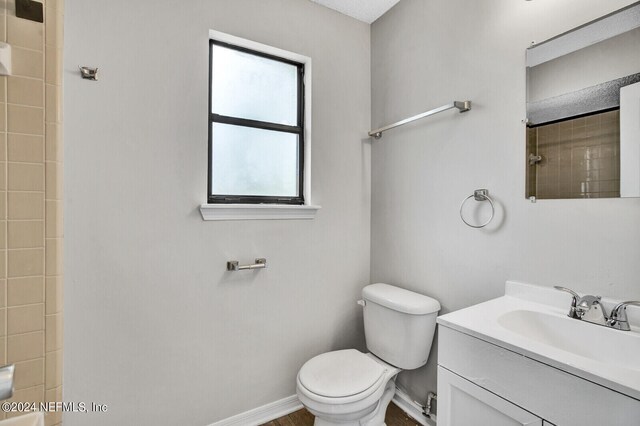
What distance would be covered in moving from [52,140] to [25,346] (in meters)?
0.53

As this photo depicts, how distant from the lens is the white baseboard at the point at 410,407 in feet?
5.22

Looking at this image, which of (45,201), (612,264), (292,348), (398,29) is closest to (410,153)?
(398,29)

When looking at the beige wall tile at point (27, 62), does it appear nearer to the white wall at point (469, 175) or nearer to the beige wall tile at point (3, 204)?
the beige wall tile at point (3, 204)

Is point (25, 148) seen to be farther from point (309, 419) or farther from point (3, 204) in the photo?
point (309, 419)

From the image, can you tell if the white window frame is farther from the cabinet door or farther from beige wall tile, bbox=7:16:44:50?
the cabinet door

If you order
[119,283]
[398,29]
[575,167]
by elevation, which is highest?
[398,29]

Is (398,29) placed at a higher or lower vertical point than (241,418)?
higher

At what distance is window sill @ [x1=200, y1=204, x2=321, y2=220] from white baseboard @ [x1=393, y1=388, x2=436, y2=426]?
1174mm

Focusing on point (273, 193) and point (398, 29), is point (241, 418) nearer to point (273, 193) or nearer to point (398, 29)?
point (273, 193)

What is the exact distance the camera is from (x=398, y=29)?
181 cm

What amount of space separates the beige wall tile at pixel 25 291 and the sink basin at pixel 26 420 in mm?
269

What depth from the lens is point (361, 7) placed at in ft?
6.04

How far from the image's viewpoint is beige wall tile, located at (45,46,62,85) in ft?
2.57

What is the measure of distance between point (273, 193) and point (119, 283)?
2.82 ft
